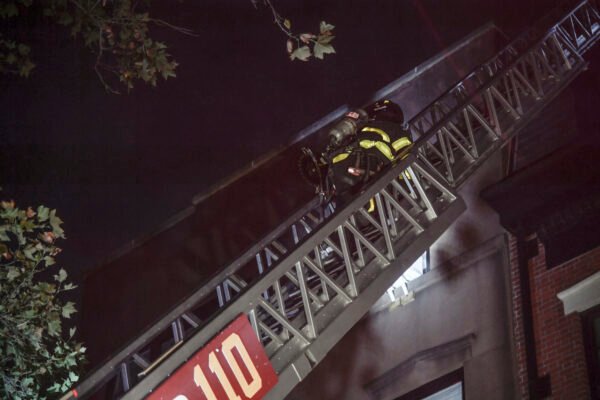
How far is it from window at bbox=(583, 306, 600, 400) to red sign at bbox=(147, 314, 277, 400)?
3800 millimetres

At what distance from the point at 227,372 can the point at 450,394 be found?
198 inches

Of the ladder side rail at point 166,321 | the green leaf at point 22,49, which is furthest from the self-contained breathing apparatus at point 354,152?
the green leaf at point 22,49

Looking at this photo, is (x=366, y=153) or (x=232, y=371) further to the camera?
(x=366, y=153)

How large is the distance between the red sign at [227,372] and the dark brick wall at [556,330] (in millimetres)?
3847

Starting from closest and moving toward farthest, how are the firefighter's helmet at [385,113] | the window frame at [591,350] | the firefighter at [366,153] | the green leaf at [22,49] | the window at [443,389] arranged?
the green leaf at [22,49]
the firefighter at [366,153]
the firefighter's helmet at [385,113]
the window frame at [591,350]
the window at [443,389]

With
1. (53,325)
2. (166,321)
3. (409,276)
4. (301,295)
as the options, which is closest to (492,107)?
(409,276)

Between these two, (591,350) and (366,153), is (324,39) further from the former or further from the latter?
(591,350)

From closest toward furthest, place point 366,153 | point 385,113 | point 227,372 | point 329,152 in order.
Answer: point 227,372 < point 366,153 < point 329,152 < point 385,113

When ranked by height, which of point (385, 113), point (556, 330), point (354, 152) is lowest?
point (556, 330)

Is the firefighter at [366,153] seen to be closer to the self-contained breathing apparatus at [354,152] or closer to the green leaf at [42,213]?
the self-contained breathing apparatus at [354,152]

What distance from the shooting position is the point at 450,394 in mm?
7836

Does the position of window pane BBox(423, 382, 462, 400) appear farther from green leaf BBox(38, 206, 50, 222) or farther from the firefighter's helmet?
green leaf BBox(38, 206, 50, 222)

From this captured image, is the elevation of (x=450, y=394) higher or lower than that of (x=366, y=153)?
lower

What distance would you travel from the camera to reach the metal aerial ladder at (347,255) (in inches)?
159
